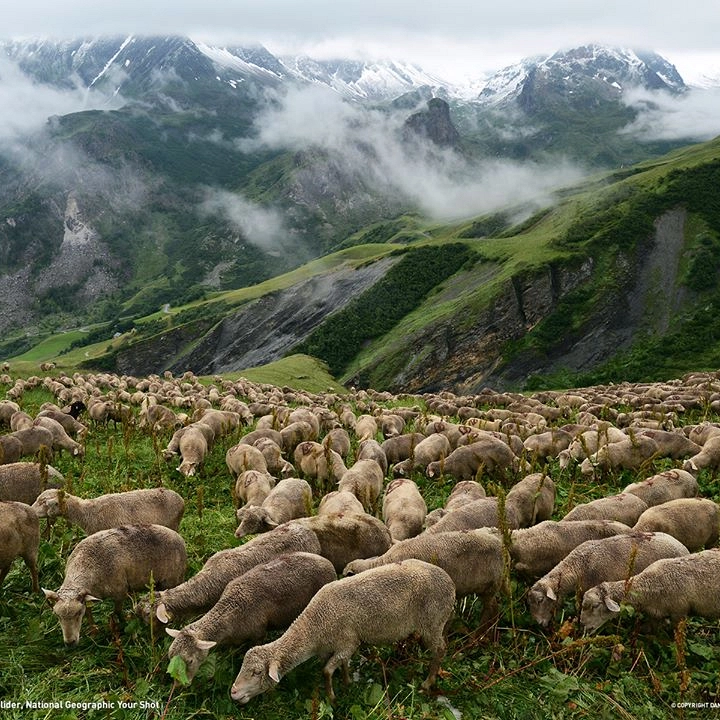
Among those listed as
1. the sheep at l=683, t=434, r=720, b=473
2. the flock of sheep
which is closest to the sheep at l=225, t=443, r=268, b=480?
the flock of sheep

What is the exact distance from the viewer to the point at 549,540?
31.9 ft

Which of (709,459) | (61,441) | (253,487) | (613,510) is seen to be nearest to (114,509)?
(253,487)

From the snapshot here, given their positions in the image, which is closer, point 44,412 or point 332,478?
point 332,478

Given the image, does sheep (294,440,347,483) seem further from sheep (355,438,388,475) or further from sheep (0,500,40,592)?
sheep (0,500,40,592)

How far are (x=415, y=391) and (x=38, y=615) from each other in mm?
84279

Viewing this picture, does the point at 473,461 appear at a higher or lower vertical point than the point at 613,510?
lower

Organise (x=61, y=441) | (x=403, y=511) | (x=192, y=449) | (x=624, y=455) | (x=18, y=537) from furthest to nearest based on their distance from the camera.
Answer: (x=61, y=441) → (x=192, y=449) → (x=624, y=455) → (x=403, y=511) → (x=18, y=537)

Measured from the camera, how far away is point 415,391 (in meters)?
91.4

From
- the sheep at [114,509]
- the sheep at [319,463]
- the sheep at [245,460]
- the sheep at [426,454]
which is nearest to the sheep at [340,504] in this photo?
the sheep at [319,463]

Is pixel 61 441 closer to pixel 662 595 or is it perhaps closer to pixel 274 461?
pixel 274 461

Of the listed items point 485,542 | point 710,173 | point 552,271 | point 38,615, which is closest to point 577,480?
point 485,542

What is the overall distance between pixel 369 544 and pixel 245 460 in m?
6.69

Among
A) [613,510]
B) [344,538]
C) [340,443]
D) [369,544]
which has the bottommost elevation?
[340,443]

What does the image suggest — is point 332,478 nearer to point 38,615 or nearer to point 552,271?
point 38,615
